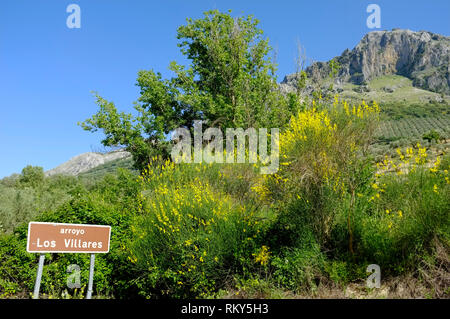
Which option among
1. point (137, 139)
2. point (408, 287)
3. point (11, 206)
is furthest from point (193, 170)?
point (11, 206)

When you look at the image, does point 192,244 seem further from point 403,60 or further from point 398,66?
point 403,60

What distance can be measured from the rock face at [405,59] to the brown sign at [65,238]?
12692cm

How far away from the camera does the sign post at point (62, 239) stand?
4883mm

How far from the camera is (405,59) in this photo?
15762 cm

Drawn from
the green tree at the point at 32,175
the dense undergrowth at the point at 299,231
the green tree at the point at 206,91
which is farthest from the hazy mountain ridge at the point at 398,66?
the dense undergrowth at the point at 299,231

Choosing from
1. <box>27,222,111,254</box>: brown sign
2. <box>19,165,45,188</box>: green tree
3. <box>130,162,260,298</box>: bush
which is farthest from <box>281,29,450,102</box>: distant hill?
<box>27,222,111,254</box>: brown sign

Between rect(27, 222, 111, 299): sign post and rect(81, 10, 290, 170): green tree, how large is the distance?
11.3m

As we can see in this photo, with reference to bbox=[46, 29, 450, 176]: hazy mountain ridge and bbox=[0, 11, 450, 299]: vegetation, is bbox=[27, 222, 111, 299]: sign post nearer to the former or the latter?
bbox=[0, 11, 450, 299]: vegetation

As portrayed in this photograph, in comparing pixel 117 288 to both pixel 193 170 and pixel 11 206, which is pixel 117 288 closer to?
pixel 193 170

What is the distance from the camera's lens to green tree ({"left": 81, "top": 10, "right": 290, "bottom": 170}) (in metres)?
17.5

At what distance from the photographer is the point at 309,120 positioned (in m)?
6.48

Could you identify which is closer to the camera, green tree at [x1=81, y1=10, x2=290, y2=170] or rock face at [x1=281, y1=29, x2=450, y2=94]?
green tree at [x1=81, y1=10, x2=290, y2=170]

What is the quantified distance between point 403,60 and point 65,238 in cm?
18142

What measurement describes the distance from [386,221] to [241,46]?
13.7 meters
